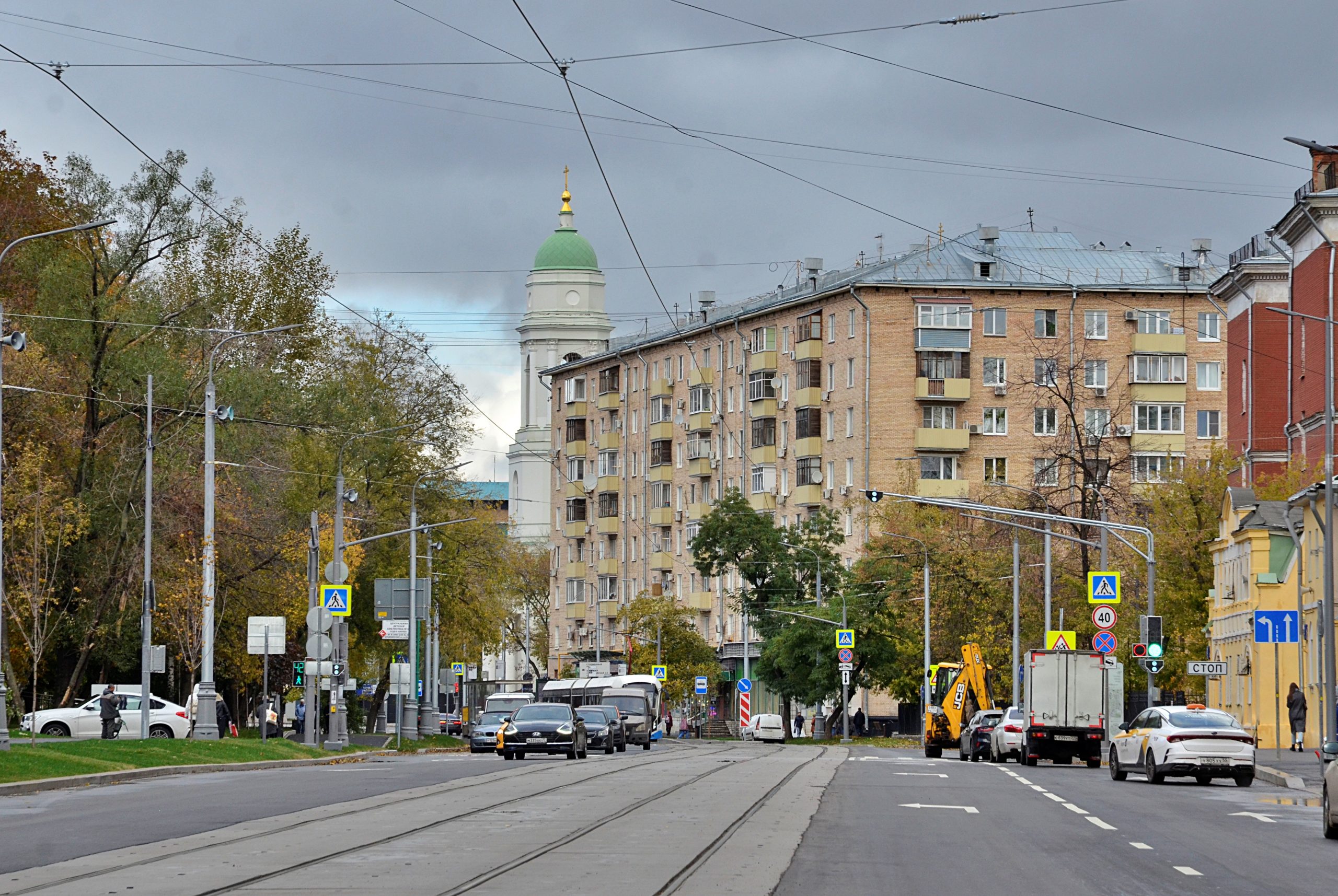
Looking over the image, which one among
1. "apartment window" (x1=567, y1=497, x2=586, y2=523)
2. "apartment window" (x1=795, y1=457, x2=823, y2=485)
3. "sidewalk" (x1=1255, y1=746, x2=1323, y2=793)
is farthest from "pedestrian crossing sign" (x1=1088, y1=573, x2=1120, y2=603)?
"apartment window" (x1=567, y1=497, x2=586, y2=523)

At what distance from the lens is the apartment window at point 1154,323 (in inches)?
4028

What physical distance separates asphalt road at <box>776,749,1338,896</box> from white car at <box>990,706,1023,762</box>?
15485mm

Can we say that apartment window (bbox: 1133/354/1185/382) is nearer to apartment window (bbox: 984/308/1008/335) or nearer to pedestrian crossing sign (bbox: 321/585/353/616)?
apartment window (bbox: 984/308/1008/335)

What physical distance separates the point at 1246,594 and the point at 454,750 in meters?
23.6

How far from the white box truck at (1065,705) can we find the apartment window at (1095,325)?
2307 inches

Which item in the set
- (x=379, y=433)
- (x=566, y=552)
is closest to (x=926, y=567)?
(x=379, y=433)

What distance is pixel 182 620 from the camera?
58.8m

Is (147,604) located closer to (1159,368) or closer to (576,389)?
(1159,368)

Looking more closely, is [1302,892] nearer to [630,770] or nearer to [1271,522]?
[630,770]

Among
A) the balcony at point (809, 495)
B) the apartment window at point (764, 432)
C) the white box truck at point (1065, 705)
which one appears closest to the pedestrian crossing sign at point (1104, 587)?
the white box truck at point (1065, 705)

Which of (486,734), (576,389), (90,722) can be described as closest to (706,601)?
(576,389)

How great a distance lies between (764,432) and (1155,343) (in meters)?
20.4

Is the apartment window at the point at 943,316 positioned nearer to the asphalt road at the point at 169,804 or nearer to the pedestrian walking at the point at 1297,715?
the pedestrian walking at the point at 1297,715

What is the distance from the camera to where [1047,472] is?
71625 mm
